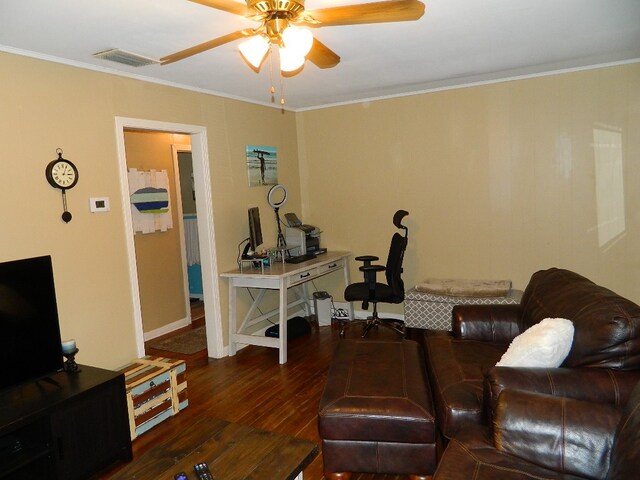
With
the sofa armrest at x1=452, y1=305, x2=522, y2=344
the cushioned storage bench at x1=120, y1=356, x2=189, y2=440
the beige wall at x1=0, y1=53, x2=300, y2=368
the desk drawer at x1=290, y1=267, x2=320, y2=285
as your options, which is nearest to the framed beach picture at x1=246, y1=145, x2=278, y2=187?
Result: the beige wall at x1=0, y1=53, x2=300, y2=368

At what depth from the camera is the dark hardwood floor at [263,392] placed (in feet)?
9.50

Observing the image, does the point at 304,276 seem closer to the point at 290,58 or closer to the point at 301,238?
the point at 301,238

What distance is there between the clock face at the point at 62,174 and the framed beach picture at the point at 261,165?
182cm

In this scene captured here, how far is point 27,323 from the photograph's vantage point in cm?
238

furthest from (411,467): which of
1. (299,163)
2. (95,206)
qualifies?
(299,163)

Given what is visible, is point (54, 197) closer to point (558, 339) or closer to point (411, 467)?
point (411, 467)

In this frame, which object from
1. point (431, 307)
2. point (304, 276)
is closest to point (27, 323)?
point (304, 276)

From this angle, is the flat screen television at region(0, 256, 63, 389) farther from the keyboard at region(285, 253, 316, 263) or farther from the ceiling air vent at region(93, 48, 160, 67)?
the keyboard at region(285, 253, 316, 263)

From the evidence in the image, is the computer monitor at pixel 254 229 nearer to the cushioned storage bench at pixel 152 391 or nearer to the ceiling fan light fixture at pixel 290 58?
the cushioned storage bench at pixel 152 391

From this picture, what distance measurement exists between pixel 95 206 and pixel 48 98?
0.71m

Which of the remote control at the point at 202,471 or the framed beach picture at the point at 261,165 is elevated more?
the framed beach picture at the point at 261,165

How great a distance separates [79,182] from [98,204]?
0.62 ft

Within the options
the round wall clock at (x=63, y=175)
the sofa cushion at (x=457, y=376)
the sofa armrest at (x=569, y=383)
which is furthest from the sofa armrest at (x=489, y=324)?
the round wall clock at (x=63, y=175)

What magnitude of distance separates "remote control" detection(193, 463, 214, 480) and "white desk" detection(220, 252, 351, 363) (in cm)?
212
